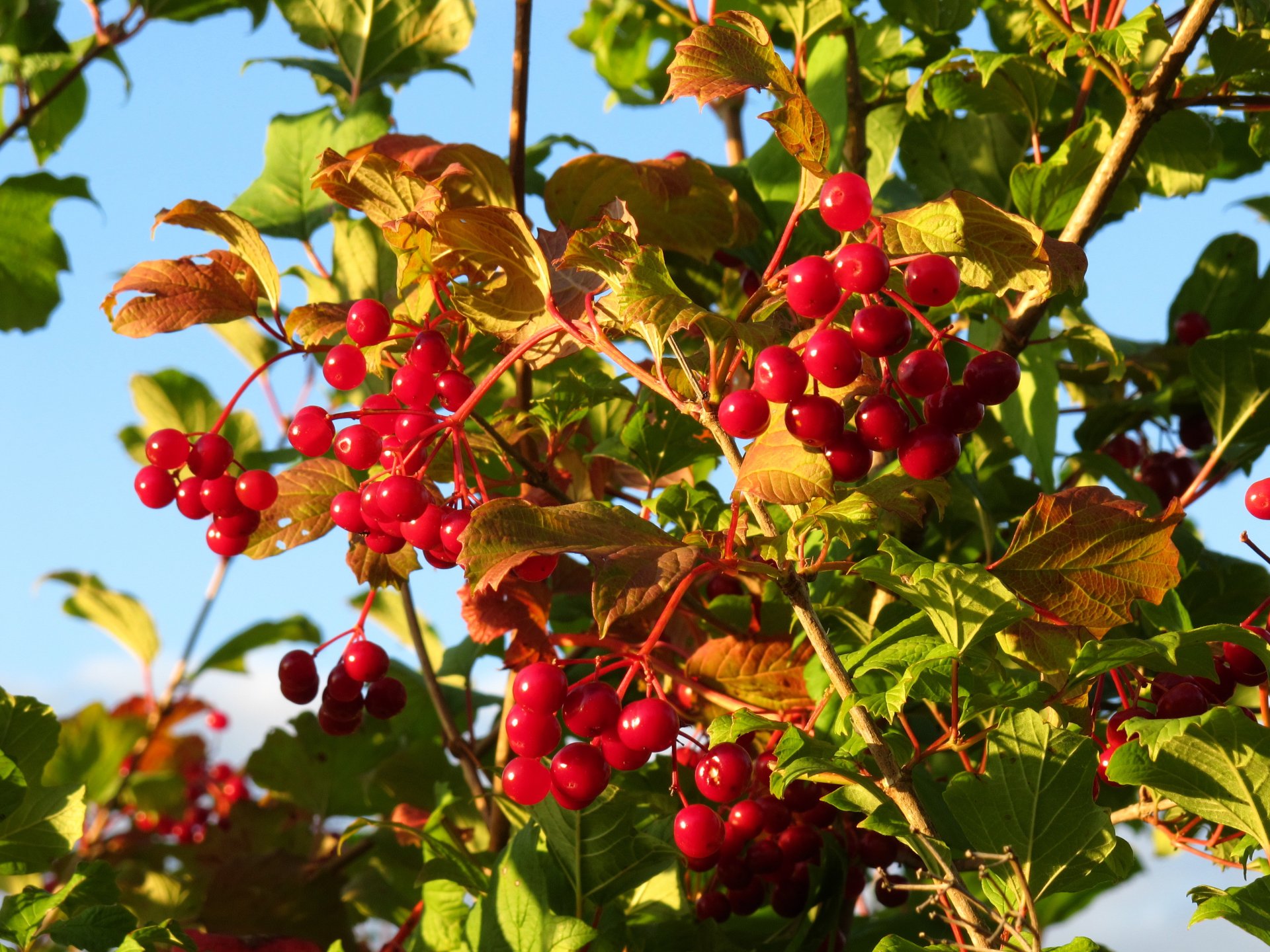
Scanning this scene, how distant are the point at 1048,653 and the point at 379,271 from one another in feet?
2.88

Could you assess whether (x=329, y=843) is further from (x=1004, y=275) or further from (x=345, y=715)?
(x=1004, y=275)

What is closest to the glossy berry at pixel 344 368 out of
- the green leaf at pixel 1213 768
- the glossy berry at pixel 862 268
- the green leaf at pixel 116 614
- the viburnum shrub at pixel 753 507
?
the viburnum shrub at pixel 753 507

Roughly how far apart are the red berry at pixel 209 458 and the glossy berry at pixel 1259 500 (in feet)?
2.81

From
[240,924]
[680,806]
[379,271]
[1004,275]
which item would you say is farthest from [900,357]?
[240,924]

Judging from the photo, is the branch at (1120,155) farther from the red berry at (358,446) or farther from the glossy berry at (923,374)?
the red berry at (358,446)

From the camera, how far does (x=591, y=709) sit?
805 mm

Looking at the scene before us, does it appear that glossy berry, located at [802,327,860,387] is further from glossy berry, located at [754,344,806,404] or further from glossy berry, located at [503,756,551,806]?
glossy berry, located at [503,756,551,806]

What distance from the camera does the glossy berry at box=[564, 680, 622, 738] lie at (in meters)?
0.81

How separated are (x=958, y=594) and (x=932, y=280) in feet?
0.66

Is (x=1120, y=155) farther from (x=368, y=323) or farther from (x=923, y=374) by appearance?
(x=368, y=323)

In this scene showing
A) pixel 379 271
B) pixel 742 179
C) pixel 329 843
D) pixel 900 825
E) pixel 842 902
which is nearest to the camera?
pixel 900 825

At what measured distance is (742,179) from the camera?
4.79 ft

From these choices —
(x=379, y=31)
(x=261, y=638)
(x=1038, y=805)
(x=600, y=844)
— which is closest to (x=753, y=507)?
(x=1038, y=805)

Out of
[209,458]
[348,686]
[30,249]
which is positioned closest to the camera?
[209,458]
